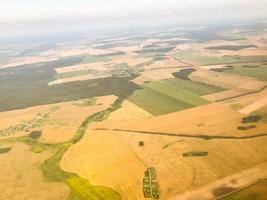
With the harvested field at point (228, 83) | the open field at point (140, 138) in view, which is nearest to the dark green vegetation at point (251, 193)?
the open field at point (140, 138)

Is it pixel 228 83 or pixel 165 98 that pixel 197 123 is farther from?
pixel 228 83

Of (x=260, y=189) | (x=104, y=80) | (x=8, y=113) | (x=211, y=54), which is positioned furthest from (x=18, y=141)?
(x=211, y=54)

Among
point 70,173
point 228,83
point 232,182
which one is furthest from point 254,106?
point 70,173

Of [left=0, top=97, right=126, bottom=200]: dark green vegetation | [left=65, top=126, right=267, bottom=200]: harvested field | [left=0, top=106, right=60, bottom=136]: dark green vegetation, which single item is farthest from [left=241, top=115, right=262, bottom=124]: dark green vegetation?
[left=0, top=106, right=60, bottom=136]: dark green vegetation

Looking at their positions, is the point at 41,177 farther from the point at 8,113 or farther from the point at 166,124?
the point at 8,113

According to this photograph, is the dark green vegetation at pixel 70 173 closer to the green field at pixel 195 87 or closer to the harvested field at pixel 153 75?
the green field at pixel 195 87
